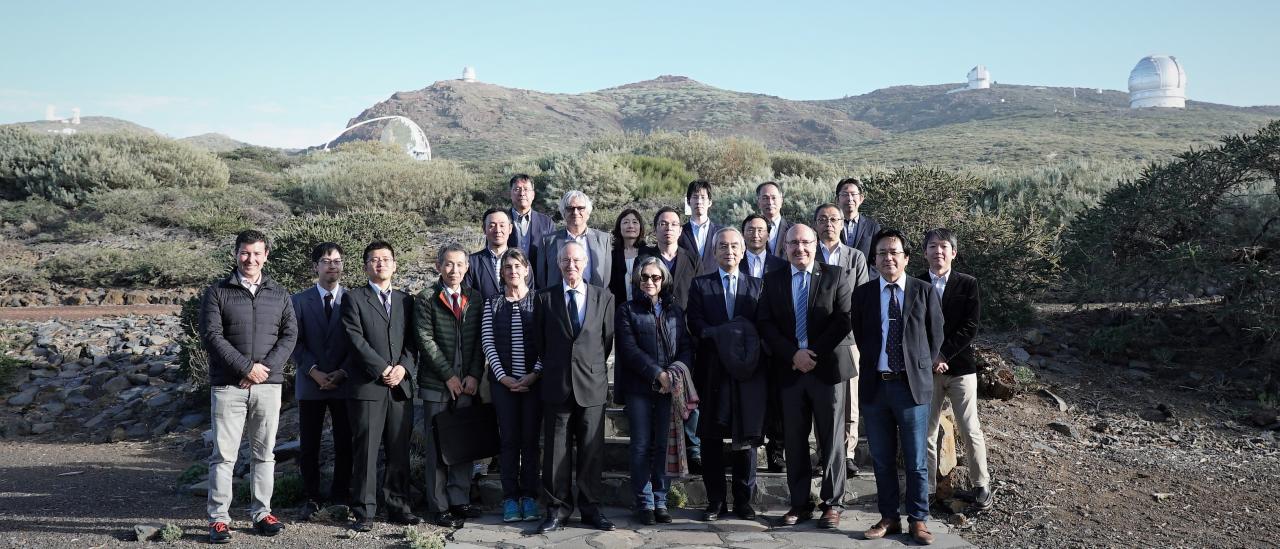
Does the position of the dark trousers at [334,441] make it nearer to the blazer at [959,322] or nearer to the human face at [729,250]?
the human face at [729,250]

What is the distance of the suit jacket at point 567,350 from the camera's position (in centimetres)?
526

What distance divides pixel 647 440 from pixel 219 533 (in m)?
2.30

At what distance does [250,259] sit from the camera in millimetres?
5145

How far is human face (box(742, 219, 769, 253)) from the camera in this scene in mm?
Answer: 5918

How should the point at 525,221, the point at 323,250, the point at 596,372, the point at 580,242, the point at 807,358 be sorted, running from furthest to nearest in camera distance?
the point at 525,221
the point at 580,242
the point at 323,250
the point at 596,372
the point at 807,358

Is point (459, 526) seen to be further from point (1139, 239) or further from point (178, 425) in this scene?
point (1139, 239)

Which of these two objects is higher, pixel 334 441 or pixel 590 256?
pixel 590 256

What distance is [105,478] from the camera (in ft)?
21.9

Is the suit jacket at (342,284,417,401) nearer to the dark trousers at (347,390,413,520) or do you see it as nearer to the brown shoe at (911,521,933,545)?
the dark trousers at (347,390,413,520)

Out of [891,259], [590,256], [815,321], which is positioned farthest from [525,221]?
[891,259]

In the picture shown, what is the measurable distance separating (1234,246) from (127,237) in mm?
15775

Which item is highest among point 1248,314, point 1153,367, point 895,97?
point 895,97

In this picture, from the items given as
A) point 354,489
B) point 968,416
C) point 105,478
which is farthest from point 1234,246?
point 105,478

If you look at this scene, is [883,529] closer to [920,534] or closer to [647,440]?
[920,534]
